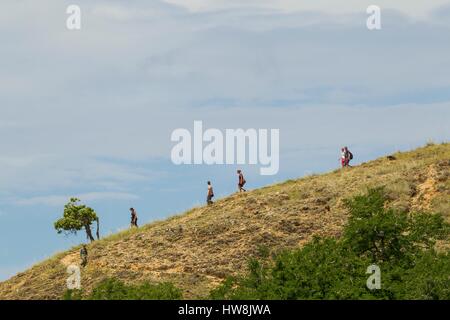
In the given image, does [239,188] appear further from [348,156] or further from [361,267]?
[361,267]

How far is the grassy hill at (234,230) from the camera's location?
57.0 metres

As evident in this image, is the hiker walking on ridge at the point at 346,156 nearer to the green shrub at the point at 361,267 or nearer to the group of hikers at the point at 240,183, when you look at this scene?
the group of hikers at the point at 240,183

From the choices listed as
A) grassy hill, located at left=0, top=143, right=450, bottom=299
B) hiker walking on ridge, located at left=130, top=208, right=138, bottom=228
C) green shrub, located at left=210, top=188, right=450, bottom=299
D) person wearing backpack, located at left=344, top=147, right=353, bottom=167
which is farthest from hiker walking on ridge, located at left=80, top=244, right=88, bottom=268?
person wearing backpack, located at left=344, top=147, right=353, bottom=167

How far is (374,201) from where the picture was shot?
49781mm

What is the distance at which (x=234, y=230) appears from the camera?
61094 millimetres

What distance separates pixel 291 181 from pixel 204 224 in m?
9.49

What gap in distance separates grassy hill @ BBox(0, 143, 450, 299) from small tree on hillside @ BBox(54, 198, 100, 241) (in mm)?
10046

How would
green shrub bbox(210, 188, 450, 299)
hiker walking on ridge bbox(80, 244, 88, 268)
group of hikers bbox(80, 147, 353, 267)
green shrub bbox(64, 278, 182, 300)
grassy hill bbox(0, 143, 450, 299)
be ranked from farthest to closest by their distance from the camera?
group of hikers bbox(80, 147, 353, 267), hiker walking on ridge bbox(80, 244, 88, 268), grassy hill bbox(0, 143, 450, 299), green shrub bbox(210, 188, 450, 299), green shrub bbox(64, 278, 182, 300)

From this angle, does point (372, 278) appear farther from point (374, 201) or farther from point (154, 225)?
point (154, 225)

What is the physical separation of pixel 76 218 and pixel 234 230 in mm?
19619

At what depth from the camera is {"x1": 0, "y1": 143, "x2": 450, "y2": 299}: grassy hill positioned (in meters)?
57.0

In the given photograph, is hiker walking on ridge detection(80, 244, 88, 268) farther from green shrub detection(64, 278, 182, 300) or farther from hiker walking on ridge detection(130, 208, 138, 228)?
green shrub detection(64, 278, 182, 300)
